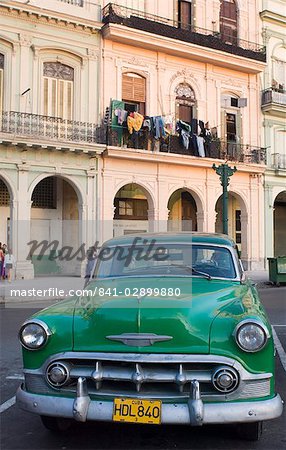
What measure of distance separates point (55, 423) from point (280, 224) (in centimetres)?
2826

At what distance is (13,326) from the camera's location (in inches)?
368

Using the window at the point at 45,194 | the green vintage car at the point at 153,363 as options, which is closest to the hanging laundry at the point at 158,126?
the window at the point at 45,194

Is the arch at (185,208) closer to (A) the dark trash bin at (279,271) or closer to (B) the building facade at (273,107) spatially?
(B) the building facade at (273,107)

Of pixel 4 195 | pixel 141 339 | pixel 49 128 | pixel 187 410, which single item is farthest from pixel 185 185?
pixel 187 410

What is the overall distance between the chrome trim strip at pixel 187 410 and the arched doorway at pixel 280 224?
27168 millimetres

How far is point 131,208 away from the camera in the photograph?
954 inches

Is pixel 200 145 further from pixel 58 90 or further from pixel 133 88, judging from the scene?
pixel 58 90

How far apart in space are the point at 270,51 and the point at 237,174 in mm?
7767

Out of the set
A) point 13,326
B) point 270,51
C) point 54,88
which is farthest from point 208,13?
point 13,326

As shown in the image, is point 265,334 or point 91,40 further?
point 91,40

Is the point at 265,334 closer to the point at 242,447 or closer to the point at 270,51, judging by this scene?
the point at 242,447

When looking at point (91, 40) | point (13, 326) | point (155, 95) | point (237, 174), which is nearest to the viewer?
point (13, 326)

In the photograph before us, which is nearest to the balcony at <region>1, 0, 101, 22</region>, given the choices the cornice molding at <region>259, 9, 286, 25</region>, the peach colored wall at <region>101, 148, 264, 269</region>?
the peach colored wall at <region>101, 148, 264, 269</region>

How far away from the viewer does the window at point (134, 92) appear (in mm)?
22672
